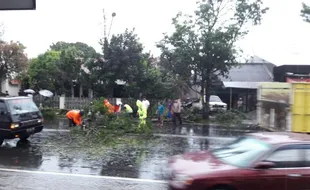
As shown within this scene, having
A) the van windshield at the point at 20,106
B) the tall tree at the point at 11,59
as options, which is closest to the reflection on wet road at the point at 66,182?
the van windshield at the point at 20,106

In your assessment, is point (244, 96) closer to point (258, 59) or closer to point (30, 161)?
point (258, 59)

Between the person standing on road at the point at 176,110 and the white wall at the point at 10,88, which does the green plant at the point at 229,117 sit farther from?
the white wall at the point at 10,88

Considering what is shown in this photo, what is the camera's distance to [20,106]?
1302cm

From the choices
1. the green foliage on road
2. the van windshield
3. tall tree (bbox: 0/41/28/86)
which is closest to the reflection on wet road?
the van windshield

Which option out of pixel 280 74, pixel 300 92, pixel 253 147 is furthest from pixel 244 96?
pixel 253 147

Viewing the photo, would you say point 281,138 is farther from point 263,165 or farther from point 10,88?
point 10,88

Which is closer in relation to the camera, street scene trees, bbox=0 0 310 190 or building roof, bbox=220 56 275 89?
street scene trees, bbox=0 0 310 190

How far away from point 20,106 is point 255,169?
31.7ft

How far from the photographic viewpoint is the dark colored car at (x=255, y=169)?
5.91 meters

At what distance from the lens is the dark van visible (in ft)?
40.4

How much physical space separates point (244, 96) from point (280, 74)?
3775 mm

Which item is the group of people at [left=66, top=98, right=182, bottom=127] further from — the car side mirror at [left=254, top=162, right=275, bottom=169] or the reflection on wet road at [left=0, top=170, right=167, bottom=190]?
the car side mirror at [left=254, top=162, right=275, bottom=169]

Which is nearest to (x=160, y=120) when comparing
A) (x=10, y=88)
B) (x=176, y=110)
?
(x=176, y=110)

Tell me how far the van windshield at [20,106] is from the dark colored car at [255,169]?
800 centimetres
